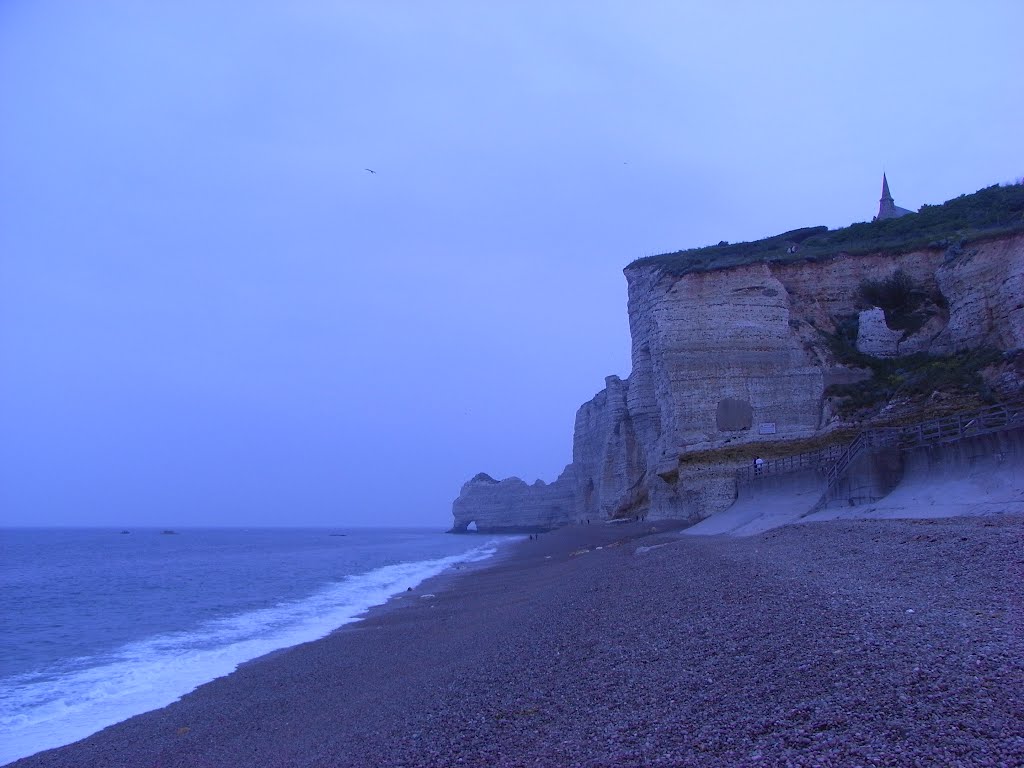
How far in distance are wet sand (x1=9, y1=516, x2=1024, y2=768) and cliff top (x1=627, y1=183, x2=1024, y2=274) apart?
1955 centimetres

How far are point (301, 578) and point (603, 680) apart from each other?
102 ft

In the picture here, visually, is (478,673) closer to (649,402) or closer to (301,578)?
(301,578)

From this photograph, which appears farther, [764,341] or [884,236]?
[884,236]

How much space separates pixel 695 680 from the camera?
249 inches

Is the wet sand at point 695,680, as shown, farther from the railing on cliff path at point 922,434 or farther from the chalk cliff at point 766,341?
the chalk cliff at point 766,341

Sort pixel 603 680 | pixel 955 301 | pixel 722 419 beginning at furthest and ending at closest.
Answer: pixel 722 419, pixel 955 301, pixel 603 680

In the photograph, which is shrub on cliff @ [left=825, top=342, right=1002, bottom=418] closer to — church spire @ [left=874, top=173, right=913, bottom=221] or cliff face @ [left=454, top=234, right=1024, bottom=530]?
cliff face @ [left=454, top=234, right=1024, bottom=530]

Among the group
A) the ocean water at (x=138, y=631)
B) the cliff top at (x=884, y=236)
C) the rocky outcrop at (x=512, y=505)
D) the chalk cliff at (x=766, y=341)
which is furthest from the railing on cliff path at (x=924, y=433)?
the rocky outcrop at (x=512, y=505)

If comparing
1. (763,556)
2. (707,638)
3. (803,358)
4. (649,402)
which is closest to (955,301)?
(803,358)

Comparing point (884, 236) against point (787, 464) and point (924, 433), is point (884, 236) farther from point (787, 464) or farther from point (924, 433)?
point (924, 433)

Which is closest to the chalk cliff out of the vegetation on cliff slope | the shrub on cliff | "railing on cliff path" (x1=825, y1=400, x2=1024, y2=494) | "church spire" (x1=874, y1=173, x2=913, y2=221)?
the vegetation on cliff slope

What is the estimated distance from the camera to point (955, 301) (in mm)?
27234

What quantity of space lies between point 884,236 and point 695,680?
3358 centimetres

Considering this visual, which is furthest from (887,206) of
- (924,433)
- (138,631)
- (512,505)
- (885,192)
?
(512,505)
